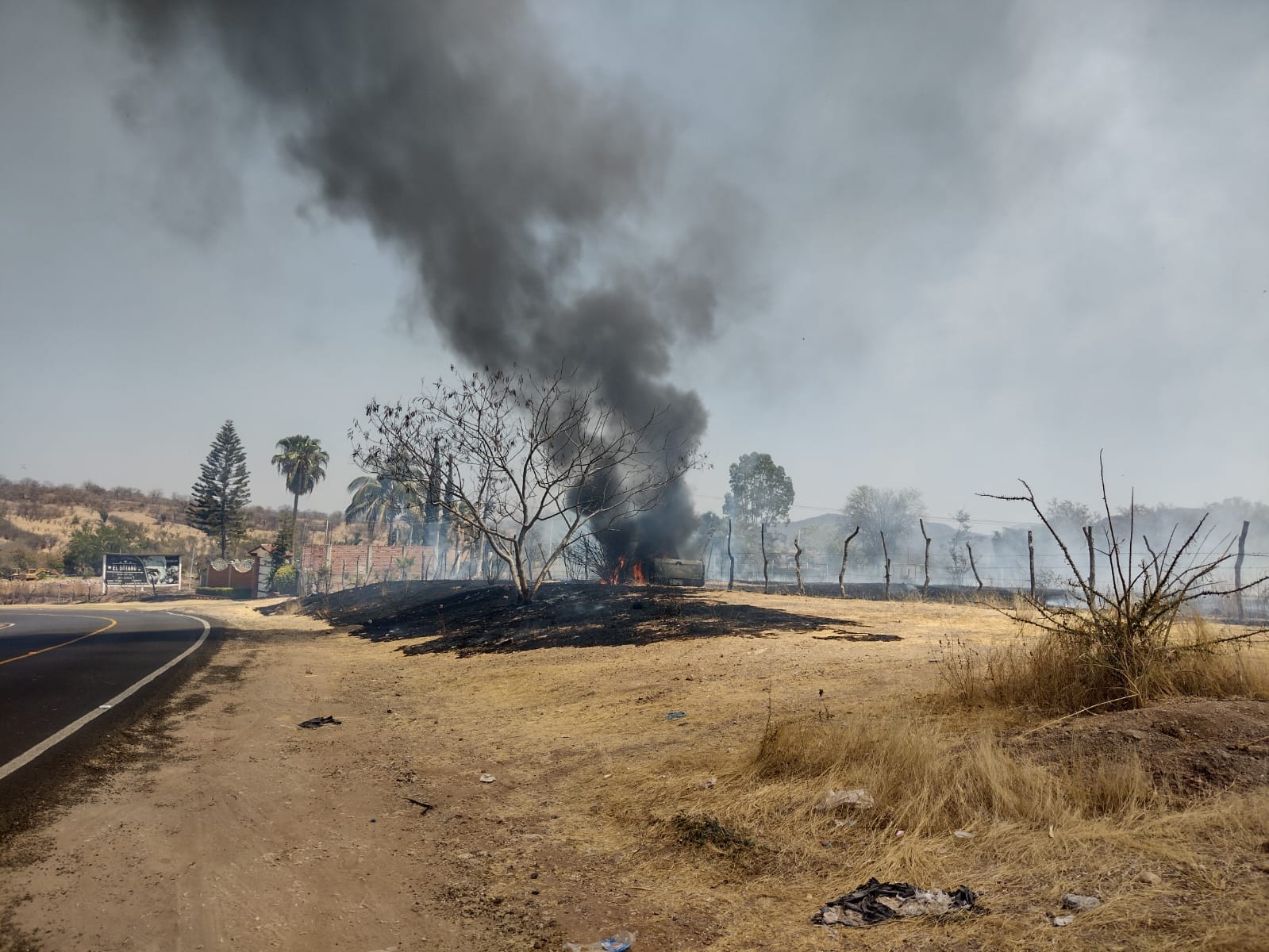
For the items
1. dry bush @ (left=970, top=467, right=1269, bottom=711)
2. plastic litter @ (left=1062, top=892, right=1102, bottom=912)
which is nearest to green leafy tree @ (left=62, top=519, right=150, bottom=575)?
dry bush @ (left=970, top=467, right=1269, bottom=711)

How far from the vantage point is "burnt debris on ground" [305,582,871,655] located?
48.4ft

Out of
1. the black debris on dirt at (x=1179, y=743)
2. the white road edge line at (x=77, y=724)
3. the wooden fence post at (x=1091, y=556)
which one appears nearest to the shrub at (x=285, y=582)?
the white road edge line at (x=77, y=724)

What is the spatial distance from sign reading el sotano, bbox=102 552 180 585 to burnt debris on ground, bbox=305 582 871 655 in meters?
29.0

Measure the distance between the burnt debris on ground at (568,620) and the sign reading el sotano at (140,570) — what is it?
Answer: 2904 cm

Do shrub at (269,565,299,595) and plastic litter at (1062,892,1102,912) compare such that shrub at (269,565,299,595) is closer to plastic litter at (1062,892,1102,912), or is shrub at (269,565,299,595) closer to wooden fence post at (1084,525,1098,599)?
wooden fence post at (1084,525,1098,599)

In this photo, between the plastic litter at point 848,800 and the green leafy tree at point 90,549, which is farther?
the green leafy tree at point 90,549

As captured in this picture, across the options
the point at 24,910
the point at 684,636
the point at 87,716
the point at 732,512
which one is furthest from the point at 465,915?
the point at 732,512

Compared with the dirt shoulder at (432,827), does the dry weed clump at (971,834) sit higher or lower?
higher

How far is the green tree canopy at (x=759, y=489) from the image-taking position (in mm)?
74562

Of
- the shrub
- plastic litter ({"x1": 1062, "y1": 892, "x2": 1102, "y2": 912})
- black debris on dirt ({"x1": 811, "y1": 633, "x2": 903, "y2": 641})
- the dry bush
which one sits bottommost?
the shrub

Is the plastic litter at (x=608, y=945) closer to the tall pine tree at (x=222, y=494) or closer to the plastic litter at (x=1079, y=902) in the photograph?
the plastic litter at (x=1079, y=902)

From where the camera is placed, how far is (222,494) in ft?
203

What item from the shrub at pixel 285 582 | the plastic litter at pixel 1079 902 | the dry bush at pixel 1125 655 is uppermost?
the dry bush at pixel 1125 655

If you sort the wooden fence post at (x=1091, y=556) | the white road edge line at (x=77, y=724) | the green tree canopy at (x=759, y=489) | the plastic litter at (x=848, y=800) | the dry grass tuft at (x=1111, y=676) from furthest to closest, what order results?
the green tree canopy at (x=759, y=489) → the wooden fence post at (x=1091, y=556) → the white road edge line at (x=77, y=724) → the dry grass tuft at (x=1111, y=676) → the plastic litter at (x=848, y=800)
